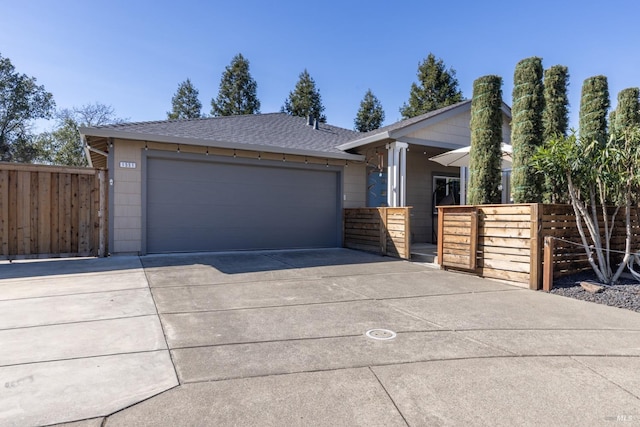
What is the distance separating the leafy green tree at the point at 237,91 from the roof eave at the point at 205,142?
24.8 meters

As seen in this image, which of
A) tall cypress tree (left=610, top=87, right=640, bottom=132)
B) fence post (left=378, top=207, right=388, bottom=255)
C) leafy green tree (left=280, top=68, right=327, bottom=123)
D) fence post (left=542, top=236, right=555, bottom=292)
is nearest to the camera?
fence post (left=542, top=236, right=555, bottom=292)

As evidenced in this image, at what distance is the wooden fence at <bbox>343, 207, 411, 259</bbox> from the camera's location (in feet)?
27.5

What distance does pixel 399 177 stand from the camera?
9.71 m

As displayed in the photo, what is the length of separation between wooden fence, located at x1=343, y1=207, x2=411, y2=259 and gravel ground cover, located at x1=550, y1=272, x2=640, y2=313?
318 centimetres

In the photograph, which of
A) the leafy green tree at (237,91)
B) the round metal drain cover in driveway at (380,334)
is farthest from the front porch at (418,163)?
the leafy green tree at (237,91)

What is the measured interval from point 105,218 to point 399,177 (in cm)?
719

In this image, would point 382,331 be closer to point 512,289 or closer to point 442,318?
point 442,318

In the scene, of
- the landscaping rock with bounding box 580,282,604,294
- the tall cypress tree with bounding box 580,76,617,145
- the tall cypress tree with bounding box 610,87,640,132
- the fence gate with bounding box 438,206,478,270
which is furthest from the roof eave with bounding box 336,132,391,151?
the landscaping rock with bounding box 580,282,604,294

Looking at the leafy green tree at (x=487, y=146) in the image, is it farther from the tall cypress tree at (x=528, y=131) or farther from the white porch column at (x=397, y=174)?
the white porch column at (x=397, y=174)

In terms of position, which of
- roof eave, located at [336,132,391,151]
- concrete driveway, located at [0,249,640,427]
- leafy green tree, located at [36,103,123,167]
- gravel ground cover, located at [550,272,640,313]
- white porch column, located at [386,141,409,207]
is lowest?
concrete driveway, located at [0,249,640,427]

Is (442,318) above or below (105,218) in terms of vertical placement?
below

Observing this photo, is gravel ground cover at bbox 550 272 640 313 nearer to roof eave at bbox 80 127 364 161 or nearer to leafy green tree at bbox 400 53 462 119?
roof eave at bbox 80 127 364 161

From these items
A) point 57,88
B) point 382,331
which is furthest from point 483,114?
point 57,88

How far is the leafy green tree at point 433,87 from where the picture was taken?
31.1 meters
